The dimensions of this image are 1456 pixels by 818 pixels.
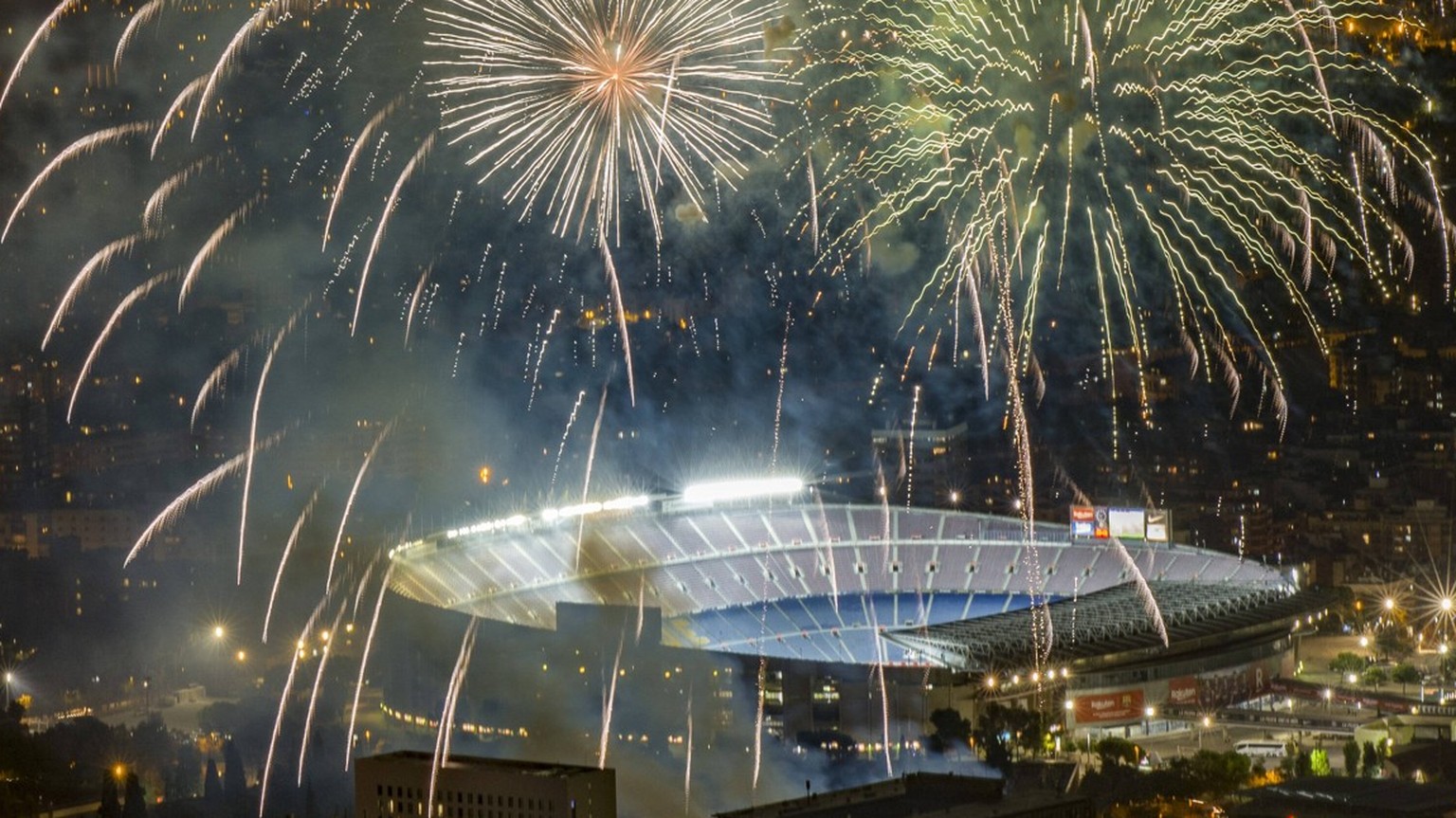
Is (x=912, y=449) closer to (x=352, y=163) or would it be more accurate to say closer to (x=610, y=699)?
(x=352, y=163)

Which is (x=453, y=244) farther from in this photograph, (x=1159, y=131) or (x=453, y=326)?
(x=1159, y=131)

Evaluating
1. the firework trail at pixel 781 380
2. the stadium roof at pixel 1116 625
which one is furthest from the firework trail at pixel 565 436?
the stadium roof at pixel 1116 625

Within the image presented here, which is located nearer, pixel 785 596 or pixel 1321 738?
pixel 1321 738

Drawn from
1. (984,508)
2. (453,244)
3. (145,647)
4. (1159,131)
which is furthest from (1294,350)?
(145,647)

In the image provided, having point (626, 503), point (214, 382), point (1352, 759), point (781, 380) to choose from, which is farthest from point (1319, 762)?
point (214, 382)

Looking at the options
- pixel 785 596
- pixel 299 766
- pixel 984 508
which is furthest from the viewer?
pixel 984 508

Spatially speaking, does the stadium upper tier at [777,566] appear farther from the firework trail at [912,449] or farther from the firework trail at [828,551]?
the firework trail at [912,449]
